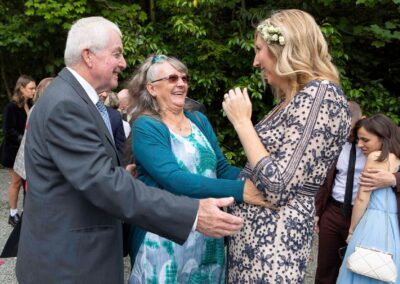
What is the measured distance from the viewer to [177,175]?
2.24 m

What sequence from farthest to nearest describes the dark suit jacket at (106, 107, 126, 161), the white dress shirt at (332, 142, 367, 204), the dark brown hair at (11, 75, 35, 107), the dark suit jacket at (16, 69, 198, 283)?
the dark brown hair at (11, 75, 35, 107)
the dark suit jacket at (106, 107, 126, 161)
the white dress shirt at (332, 142, 367, 204)
the dark suit jacket at (16, 69, 198, 283)

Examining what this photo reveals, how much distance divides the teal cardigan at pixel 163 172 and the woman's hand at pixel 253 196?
0.03m

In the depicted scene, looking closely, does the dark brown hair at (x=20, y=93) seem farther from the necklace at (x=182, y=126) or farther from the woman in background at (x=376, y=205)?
the woman in background at (x=376, y=205)

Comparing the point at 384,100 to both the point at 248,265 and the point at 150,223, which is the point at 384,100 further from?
the point at 150,223

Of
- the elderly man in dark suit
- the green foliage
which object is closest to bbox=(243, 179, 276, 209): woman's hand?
the elderly man in dark suit

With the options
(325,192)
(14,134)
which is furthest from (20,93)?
(325,192)

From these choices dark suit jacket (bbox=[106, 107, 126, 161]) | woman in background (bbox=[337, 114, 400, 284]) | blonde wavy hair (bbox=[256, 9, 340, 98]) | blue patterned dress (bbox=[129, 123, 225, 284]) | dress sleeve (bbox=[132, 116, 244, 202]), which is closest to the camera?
blonde wavy hair (bbox=[256, 9, 340, 98])

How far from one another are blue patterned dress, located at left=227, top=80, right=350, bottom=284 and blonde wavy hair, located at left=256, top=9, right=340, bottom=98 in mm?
89

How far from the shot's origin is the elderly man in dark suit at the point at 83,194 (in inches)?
69.1

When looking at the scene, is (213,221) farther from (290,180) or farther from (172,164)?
(172,164)

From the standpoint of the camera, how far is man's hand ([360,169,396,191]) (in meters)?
3.20

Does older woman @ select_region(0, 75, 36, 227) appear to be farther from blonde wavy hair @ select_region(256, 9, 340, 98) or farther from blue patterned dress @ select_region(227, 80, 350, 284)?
blonde wavy hair @ select_region(256, 9, 340, 98)

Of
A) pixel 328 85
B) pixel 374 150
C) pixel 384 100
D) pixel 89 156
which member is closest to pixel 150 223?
pixel 89 156

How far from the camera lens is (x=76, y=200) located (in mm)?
1857
